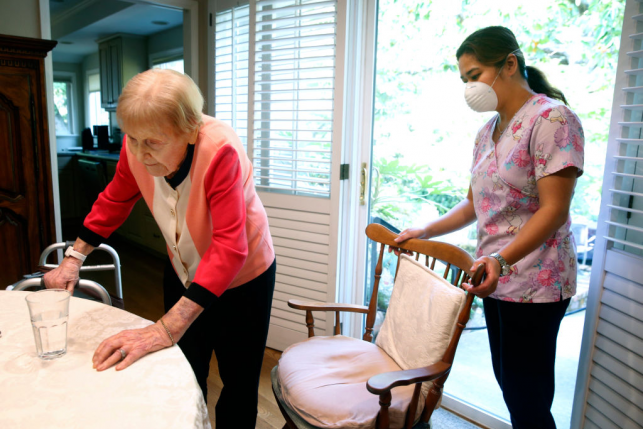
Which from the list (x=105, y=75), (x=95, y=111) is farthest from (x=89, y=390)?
(x=95, y=111)

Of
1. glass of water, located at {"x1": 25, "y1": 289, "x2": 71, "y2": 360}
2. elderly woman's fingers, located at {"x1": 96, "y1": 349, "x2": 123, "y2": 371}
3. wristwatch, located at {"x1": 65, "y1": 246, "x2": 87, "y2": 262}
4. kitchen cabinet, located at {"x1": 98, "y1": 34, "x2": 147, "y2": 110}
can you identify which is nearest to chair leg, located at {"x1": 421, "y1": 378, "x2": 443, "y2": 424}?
elderly woman's fingers, located at {"x1": 96, "y1": 349, "x2": 123, "y2": 371}

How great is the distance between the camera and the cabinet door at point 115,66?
6.10m

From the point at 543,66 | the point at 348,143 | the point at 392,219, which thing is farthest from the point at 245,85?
the point at 543,66

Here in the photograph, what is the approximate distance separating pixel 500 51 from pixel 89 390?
132cm

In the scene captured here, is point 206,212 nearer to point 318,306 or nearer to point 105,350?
point 105,350

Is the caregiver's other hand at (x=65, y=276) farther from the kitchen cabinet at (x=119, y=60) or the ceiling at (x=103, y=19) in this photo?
the kitchen cabinet at (x=119, y=60)

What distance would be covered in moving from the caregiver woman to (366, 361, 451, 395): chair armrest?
0.22 m

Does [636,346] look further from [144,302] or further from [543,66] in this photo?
[144,302]

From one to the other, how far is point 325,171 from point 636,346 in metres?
1.48

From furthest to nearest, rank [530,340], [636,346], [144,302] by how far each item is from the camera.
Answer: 1. [144,302]
2. [636,346]
3. [530,340]

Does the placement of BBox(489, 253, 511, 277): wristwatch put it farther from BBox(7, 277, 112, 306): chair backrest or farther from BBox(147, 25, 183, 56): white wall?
BBox(147, 25, 183, 56): white wall

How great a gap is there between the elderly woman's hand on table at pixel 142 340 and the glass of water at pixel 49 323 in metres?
0.09

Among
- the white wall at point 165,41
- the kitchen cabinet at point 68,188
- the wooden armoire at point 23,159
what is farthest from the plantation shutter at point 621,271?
Result: the kitchen cabinet at point 68,188

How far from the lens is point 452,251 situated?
4.48 feet
